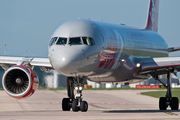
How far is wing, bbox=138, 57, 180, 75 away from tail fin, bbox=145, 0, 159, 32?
31.3 feet

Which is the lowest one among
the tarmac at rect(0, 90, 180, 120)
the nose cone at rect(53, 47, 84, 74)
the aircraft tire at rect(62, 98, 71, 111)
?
the tarmac at rect(0, 90, 180, 120)

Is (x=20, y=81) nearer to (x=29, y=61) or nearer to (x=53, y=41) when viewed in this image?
(x=29, y=61)

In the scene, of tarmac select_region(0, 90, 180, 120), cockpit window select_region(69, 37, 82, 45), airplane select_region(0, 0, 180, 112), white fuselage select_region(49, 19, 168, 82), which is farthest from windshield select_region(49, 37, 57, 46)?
tarmac select_region(0, 90, 180, 120)

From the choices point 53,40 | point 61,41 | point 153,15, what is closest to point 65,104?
point 53,40

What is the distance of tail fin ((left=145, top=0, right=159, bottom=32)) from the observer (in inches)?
1392

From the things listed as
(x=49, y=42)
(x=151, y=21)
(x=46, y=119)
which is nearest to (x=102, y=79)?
(x=49, y=42)

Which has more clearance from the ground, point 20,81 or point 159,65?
point 159,65

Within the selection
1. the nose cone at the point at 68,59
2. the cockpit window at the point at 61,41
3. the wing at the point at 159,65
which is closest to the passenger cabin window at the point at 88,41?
the nose cone at the point at 68,59

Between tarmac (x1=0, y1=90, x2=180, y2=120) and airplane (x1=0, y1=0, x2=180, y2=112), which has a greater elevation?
airplane (x1=0, y1=0, x2=180, y2=112)

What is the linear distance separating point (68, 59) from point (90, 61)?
1419 millimetres

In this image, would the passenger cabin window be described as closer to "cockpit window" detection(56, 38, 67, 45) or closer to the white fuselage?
the white fuselage

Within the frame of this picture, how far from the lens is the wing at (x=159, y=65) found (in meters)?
23.7

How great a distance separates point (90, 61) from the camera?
20516 mm

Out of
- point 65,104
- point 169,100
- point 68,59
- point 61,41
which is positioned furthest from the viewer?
point 169,100
